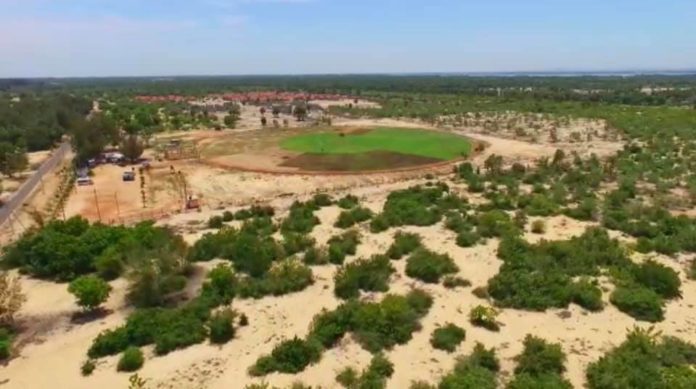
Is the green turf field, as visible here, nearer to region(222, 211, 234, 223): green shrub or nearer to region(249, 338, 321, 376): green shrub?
region(222, 211, 234, 223): green shrub

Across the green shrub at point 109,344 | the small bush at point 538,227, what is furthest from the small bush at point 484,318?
the green shrub at point 109,344

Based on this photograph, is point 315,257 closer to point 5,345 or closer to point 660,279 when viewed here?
point 5,345

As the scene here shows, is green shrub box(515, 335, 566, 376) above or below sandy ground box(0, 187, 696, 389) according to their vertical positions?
above

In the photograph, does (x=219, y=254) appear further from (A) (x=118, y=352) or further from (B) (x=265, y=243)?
(A) (x=118, y=352)

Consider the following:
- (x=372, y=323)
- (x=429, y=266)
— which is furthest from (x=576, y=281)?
(x=372, y=323)

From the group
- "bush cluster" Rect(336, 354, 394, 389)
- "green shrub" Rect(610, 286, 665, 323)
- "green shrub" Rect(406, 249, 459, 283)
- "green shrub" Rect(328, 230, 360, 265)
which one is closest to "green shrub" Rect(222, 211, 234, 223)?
"green shrub" Rect(328, 230, 360, 265)
